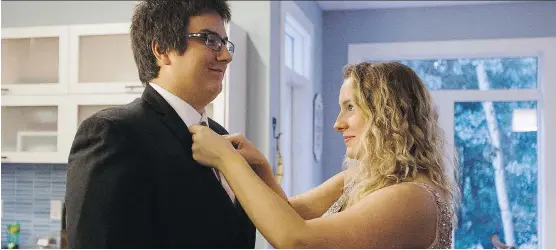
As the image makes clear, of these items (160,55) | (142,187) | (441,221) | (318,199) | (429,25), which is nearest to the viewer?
(142,187)

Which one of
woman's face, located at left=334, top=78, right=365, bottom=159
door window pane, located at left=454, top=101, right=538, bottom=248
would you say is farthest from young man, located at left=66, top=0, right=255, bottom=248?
door window pane, located at left=454, top=101, right=538, bottom=248

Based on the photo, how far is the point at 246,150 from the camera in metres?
1.02

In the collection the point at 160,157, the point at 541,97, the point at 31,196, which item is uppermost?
the point at 541,97

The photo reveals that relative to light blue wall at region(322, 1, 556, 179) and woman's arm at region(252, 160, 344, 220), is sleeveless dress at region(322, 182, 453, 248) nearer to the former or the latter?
woman's arm at region(252, 160, 344, 220)

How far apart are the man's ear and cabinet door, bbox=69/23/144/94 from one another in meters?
1.37

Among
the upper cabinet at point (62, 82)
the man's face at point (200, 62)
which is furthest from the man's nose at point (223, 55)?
the upper cabinet at point (62, 82)

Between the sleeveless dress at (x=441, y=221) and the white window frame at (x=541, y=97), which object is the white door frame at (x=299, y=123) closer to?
the white window frame at (x=541, y=97)

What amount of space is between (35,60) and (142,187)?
175 centimetres

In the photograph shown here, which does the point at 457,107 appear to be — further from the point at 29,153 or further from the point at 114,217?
the point at 29,153

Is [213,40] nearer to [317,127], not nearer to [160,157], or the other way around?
[160,157]

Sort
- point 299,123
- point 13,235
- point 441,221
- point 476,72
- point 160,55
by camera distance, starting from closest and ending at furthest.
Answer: point 160,55 < point 441,221 < point 476,72 < point 13,235 < point 299,123

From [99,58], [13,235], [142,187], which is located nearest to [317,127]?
[99,58]

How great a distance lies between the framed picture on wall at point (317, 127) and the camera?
9.28ft

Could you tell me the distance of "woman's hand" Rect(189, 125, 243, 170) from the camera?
0.85m
